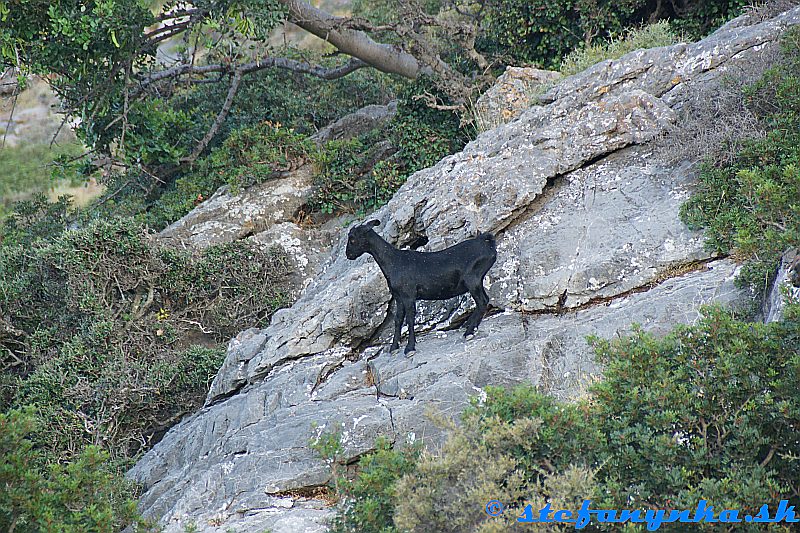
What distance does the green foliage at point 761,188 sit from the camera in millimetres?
6547

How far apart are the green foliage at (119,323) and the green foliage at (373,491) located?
5185 millimetres

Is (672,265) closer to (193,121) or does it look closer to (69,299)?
(69,299)

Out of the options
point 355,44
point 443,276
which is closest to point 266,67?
point 355,44

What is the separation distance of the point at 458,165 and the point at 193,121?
881 centimetres

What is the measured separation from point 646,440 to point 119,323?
7975mm

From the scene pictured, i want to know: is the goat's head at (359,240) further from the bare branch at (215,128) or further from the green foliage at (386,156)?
the bare branch at (215,128)

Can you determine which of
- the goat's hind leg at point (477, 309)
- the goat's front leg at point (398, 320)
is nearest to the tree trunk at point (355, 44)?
the goat's front leg at point (398, 320)

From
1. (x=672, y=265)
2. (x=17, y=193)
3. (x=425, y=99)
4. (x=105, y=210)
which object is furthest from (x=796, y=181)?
(x=17, y=193)

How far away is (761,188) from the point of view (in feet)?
20.7

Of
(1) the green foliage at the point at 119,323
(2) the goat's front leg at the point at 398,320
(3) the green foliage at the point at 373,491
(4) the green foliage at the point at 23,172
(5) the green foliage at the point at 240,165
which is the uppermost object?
(3) the green foliage at the point at 373,491

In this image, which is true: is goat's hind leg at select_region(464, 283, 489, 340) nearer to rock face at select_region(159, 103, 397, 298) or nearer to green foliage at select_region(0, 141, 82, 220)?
rock face at select_region(159, 103, 397, 298)

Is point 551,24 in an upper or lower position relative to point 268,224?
upper

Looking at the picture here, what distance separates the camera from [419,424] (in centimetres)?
670

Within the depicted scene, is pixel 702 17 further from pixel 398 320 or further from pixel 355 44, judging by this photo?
pixel 398 320
